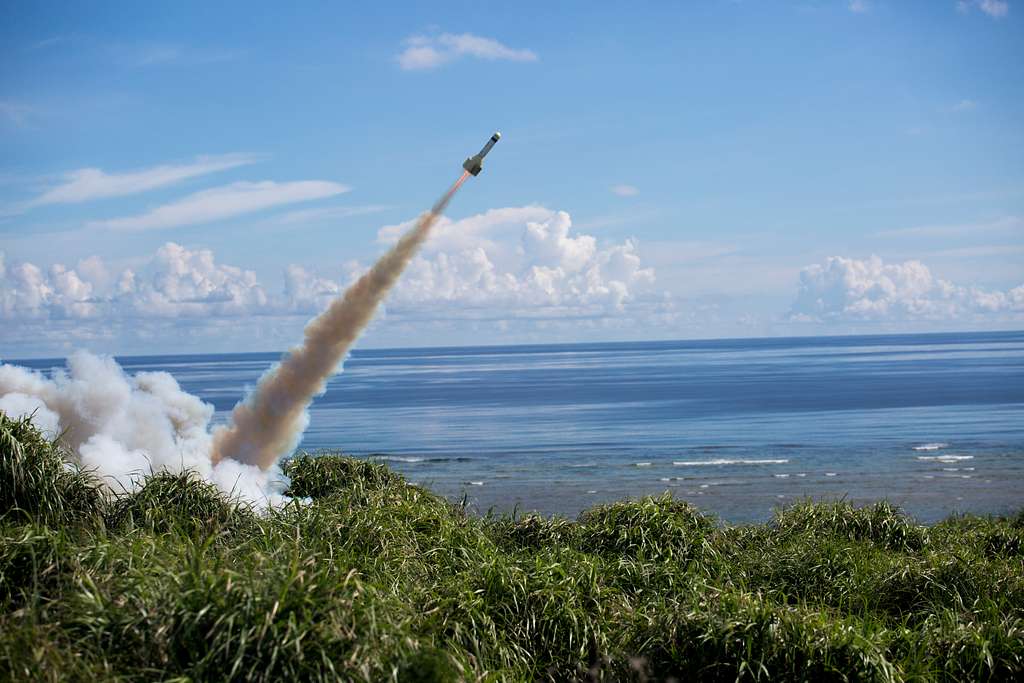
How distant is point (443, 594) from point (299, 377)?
1675cm

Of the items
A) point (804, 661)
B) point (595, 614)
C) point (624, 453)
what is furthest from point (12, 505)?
point (624, 453)

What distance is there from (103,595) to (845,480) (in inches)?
1547

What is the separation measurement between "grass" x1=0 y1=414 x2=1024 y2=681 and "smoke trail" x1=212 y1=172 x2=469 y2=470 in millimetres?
8485

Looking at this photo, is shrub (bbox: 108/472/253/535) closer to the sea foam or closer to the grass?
the grass

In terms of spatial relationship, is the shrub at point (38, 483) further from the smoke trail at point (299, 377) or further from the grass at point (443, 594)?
the smoke trail at point (299, 377)

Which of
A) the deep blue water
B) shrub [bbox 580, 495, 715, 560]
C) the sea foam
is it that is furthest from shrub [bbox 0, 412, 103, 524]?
the sea foam

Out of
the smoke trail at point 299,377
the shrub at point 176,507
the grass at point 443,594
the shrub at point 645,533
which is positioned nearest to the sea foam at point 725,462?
Result: the smoke trail at point 299,377

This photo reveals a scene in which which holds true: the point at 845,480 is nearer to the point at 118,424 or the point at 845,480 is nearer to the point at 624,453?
the point at 624,453

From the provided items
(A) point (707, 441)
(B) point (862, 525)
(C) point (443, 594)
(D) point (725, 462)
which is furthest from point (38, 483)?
(A) point (707, 441)

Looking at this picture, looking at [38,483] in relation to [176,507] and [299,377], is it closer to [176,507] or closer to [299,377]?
[176,507]

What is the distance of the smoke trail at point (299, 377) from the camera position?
1173 inches

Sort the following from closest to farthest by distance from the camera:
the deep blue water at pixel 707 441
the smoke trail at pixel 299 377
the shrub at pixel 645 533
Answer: the shrub at pixel 645 533 → the smoke trail at pixel 299 377 → the deep blue water at pixel 707 441

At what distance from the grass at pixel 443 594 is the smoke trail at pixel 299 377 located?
27.8 feet

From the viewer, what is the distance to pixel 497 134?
83.3 ft
